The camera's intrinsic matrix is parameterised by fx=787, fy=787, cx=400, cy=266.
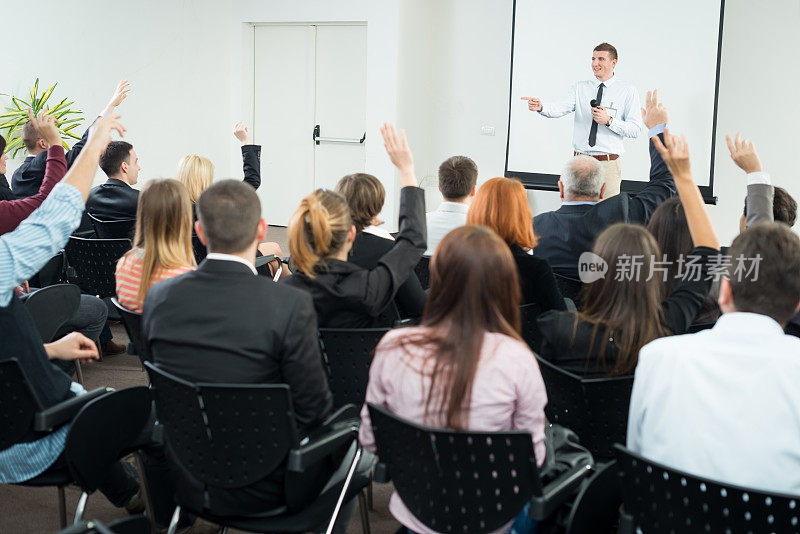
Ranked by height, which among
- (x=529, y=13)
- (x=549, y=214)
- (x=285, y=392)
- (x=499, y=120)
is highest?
(x=529, y=13)

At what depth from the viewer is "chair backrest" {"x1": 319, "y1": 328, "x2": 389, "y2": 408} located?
2.34 m

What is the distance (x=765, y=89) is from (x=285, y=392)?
6459 millimetres

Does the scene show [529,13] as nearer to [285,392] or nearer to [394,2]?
[394,2]

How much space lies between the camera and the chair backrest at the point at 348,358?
7.69 ft

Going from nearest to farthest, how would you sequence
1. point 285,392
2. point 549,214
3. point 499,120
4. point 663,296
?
point 285,392, point 663,296, point 549,214, point 499,120

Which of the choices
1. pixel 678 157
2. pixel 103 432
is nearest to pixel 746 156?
pixel 678 157

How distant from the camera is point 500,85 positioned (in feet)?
26.7

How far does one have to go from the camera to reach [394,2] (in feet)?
26.2

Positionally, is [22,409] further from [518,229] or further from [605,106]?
[605,106]

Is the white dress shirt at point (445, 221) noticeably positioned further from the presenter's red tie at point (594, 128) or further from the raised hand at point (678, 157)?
the presenter's red tie at point (594, 128)

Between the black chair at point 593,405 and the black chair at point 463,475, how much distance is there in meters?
0.34

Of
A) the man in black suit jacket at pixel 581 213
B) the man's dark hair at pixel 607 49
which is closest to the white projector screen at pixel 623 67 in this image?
the man's dark hair at pixel 607 49

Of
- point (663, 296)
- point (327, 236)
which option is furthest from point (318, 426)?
point (663, 296)

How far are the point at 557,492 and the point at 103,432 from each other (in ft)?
4.08
